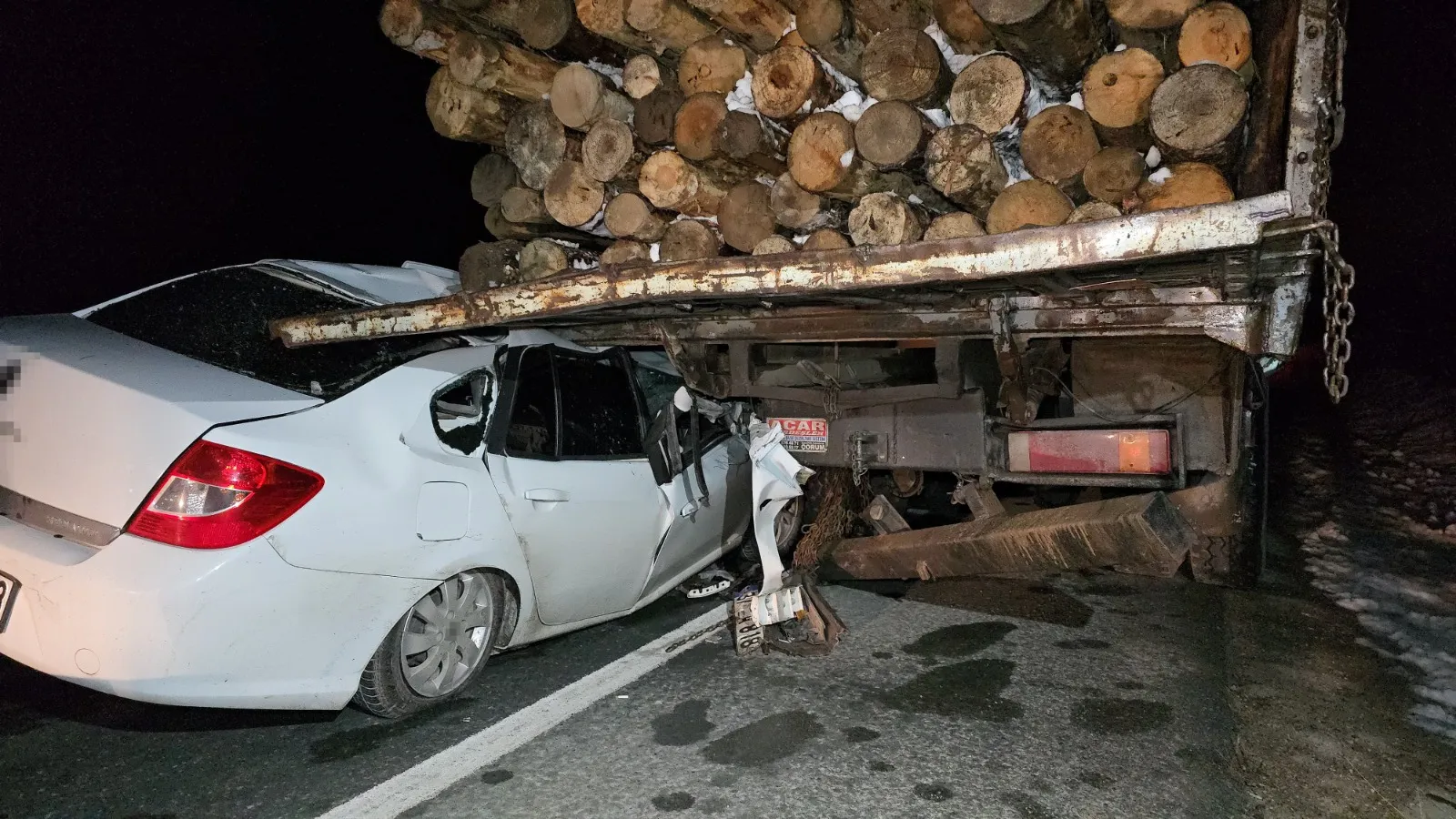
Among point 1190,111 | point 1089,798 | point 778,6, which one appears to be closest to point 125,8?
point 778,6

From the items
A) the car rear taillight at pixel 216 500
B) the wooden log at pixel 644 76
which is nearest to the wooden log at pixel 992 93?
the wooden log at pixel 644 76

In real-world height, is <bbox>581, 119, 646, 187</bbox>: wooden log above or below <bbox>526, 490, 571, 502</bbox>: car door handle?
above

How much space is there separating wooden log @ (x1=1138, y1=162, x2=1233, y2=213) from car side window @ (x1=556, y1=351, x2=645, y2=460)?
91.6 inches

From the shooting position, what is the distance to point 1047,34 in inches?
102

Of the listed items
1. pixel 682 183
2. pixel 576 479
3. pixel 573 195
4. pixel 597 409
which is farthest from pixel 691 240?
pixel 576 479

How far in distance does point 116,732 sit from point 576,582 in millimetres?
1723

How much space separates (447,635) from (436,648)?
0.06 m

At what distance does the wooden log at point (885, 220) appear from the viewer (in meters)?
3.05

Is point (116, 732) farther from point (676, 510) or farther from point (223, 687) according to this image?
point (676, 510)

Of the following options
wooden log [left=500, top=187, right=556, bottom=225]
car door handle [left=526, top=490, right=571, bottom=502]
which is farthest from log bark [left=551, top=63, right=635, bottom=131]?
car door handle [left=526, top=490, right=571, bottom=502]

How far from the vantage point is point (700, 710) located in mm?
3078

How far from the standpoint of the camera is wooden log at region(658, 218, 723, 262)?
360cm

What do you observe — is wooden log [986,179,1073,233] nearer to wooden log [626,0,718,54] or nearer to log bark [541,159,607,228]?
wooden log [626,0,718,54]

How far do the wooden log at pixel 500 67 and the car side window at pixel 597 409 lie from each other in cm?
127
